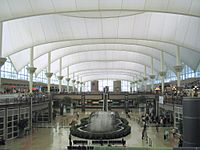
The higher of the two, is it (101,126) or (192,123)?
(192,123)

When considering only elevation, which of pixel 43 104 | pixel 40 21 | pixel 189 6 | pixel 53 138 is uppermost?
pixel 40 21

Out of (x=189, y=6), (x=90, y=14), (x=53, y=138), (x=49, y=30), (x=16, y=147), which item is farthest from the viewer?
(x=49, y=30)

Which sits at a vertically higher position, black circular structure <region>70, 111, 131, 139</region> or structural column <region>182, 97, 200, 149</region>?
structural column <region>182, 97, 200, 149</region>

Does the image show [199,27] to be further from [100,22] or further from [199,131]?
[199,131]

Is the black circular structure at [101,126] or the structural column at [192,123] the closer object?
the structural column at [192,123]

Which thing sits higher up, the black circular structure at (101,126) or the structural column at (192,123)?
the structural column at (192,123)

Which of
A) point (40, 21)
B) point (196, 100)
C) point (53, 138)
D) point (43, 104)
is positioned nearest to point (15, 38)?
point (40, 21)

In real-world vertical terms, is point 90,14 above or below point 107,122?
above

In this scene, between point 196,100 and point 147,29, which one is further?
point 147,29

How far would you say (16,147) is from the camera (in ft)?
77.2

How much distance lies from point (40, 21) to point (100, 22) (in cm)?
970

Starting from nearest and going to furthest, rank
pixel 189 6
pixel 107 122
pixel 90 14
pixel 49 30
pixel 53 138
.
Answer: pixel 189 6
pixel 53 138
pixel 107 122
pixel 90 14
pixel 49 30

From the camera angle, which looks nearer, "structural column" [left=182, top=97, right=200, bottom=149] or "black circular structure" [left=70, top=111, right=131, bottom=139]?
"structural column" [left=182, top=97, right=200, bottom=149]

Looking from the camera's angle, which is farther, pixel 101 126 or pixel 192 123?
pixel 101 126
